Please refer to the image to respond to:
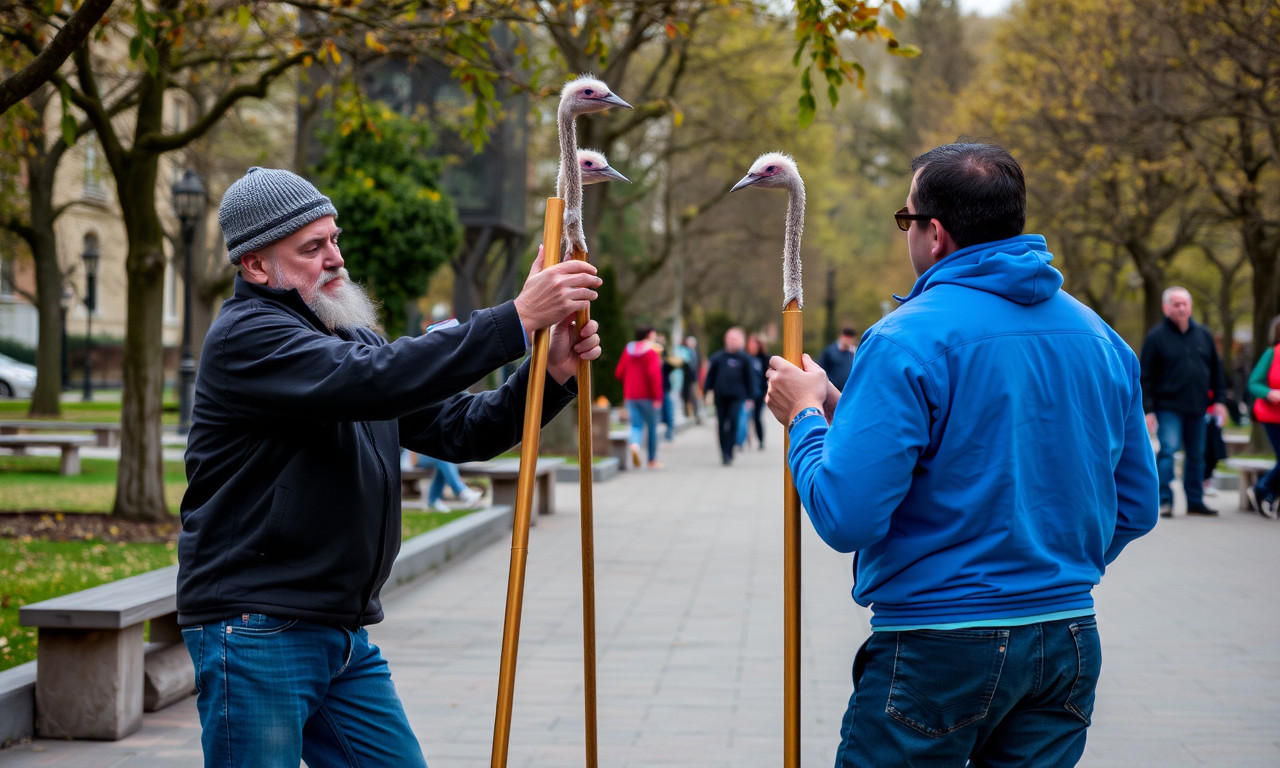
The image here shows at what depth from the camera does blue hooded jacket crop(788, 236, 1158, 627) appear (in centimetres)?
252

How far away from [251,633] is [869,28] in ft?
16.8

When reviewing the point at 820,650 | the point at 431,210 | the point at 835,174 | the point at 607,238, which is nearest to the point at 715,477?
the point at 431,210

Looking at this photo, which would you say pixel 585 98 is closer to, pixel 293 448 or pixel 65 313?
pixel 293 448

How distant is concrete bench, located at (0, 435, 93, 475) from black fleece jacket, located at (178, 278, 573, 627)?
530 inches

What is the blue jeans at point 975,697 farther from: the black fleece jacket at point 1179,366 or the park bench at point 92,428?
the park bench at point 92,428

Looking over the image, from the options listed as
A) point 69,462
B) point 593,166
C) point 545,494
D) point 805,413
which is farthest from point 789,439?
point 69,462

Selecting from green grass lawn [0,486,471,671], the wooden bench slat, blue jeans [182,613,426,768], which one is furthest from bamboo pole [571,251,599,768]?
green grass lawn [0,486,471,671]

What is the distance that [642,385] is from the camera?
1886 centimetres

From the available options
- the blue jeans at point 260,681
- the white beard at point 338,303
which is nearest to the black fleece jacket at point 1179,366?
the white beard at point 338,303

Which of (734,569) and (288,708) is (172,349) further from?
(288,708)

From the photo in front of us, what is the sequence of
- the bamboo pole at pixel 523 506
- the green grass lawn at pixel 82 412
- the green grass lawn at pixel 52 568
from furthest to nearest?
the green grass lawn at pixel 82 412 < the green grass lawn at pixel 52 568 < the bamboo pole at pixel 523 506

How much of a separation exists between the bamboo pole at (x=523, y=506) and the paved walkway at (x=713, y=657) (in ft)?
8.29

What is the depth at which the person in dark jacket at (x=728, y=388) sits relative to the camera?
20.4 meters

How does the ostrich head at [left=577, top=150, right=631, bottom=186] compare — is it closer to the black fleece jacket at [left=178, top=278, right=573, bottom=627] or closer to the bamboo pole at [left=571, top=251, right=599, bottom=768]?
the bamboo pole at [left=571, top=251, right=599, bottom=768]
